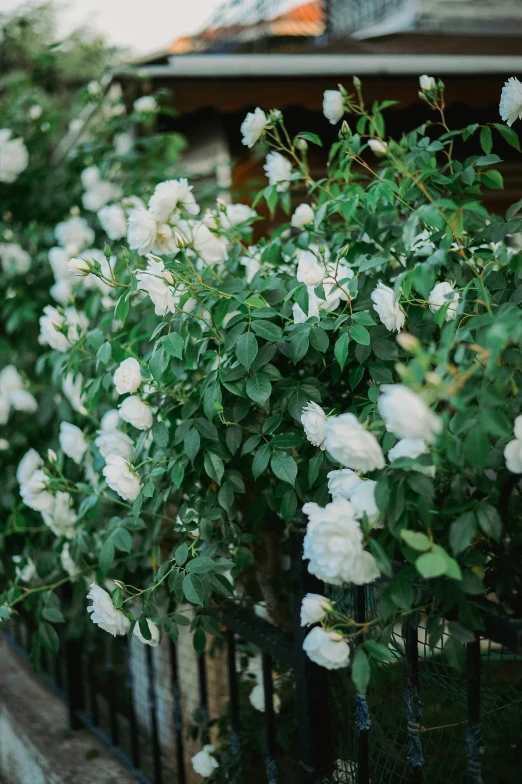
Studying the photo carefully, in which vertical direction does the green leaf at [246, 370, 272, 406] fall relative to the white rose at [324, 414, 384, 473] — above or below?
below

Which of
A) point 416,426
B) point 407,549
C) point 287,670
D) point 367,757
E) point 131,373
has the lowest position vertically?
point 287,670

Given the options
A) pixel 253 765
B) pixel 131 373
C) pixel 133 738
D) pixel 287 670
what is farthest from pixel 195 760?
pixel 131 373

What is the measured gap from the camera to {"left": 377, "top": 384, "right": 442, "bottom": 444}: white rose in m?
0.82

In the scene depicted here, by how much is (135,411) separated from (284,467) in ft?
1.10

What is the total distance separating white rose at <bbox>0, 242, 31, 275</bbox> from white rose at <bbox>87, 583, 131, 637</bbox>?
1.97m

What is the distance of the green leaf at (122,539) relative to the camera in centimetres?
160

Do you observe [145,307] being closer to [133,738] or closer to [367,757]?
[367,757]

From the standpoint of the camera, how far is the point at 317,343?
53.4 inches

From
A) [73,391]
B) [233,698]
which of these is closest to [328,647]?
[233,698]

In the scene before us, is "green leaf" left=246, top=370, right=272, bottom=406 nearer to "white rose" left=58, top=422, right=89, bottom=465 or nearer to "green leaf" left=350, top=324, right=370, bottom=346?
"green leaf" left=350, top=324, right=370, bottom=346

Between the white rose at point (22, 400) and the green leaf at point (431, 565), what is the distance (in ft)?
6.79

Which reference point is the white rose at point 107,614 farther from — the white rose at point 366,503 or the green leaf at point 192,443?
A: the white rose at point 366,503

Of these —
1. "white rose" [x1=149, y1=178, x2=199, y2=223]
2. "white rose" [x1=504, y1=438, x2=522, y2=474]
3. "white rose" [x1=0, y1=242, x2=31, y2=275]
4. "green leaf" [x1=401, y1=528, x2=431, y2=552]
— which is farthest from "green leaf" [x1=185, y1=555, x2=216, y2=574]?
"white rose" [x1=0, y1=242, x2=31, y2=275]

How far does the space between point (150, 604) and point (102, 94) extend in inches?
108
